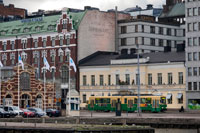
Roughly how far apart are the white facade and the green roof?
524 inches

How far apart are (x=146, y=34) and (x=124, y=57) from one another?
56.1 ft

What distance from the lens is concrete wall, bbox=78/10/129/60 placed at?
480 ft

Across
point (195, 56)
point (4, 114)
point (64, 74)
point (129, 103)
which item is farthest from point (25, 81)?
point (195, 56)

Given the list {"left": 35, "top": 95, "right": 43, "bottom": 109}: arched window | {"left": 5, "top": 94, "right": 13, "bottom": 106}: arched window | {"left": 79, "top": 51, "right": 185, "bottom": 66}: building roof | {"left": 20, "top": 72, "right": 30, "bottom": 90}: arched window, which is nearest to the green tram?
{"left": 35, "top": 95, "right": 43, "bottom": 109}: arched window

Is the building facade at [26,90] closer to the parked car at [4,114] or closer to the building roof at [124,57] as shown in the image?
the building roof at [124,57]

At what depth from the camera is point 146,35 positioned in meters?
154

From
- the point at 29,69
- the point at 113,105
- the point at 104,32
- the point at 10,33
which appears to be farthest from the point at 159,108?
the point at 10,33

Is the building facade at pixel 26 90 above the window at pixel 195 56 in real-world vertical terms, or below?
below

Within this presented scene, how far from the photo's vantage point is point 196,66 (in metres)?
129

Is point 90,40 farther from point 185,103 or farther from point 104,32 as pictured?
point 185,103

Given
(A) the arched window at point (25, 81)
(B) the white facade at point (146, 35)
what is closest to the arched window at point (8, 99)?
(A) the arched window at point (25, 81)

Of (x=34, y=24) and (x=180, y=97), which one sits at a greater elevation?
(x=34, y=24)

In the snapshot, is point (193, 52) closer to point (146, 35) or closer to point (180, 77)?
point (180, 77)

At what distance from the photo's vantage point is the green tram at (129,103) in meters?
118
